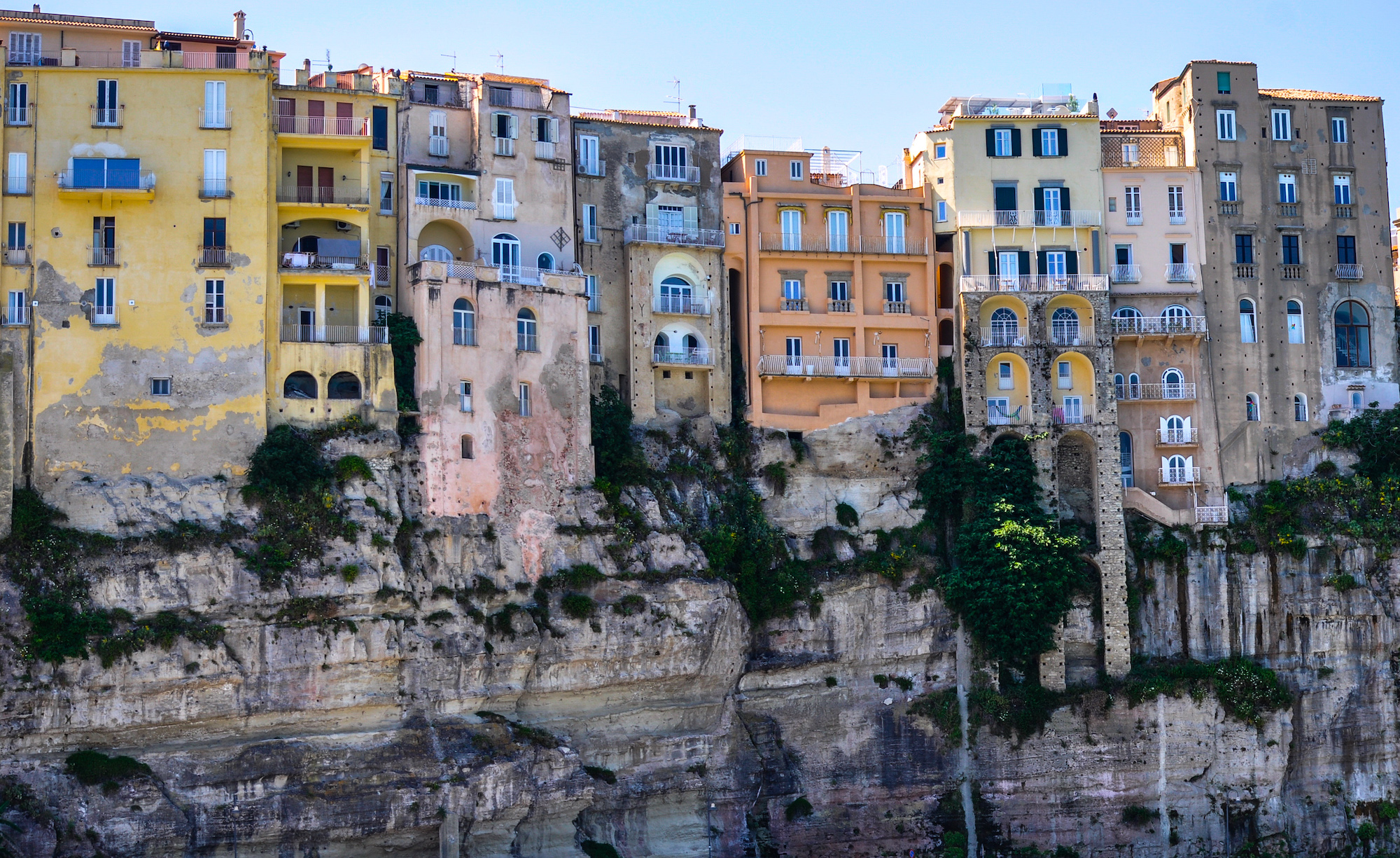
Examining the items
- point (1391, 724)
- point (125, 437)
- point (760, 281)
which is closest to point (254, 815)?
point (125, 437)

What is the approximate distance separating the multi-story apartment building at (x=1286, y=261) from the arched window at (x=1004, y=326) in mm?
7164

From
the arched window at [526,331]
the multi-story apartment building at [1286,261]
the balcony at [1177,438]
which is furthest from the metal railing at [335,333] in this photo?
the multi-story apartment building at [1286,261]

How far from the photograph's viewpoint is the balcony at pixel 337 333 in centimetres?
6944

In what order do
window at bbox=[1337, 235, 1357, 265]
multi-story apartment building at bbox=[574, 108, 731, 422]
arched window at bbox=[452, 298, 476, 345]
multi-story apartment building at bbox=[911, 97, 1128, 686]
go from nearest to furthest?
arched window at bbox=[452, 298, 476, 345], multi-story apartment building at bbox=[574, 108, 731, 422], multi-story apartment building at bbox=[911, 97, 1128, 686], window at bbox=[1337, 235, 1357, 265]

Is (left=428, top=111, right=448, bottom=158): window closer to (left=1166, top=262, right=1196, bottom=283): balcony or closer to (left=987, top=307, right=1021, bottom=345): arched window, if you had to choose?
(left=987, top=307, right=1021, bottom=345): arched window

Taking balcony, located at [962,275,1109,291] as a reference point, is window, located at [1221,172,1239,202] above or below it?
above

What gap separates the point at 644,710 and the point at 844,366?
15028 mm

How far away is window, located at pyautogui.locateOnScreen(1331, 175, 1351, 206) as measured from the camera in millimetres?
81312

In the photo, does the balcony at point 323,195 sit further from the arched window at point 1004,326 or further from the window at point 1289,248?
the window at point 1289,248

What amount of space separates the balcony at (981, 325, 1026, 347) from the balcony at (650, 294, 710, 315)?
10.1m

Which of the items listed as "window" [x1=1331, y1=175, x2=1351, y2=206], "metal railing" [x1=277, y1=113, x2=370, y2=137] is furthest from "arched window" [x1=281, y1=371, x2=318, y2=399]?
"window" [x1=1331, y1=175, x2=1351, y2=206]

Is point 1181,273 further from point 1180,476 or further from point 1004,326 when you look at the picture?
point 1180,476

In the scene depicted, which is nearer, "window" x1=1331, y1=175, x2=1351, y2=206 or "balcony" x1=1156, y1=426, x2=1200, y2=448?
"balcony" x1=1156, y1=426, x2=1200, y2=448

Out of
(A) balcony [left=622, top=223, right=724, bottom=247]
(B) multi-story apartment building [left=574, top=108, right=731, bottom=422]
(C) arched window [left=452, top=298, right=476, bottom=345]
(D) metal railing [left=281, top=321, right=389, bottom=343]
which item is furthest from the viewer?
(A) balcony [left=622, top=223, right=724, bottom=247]
